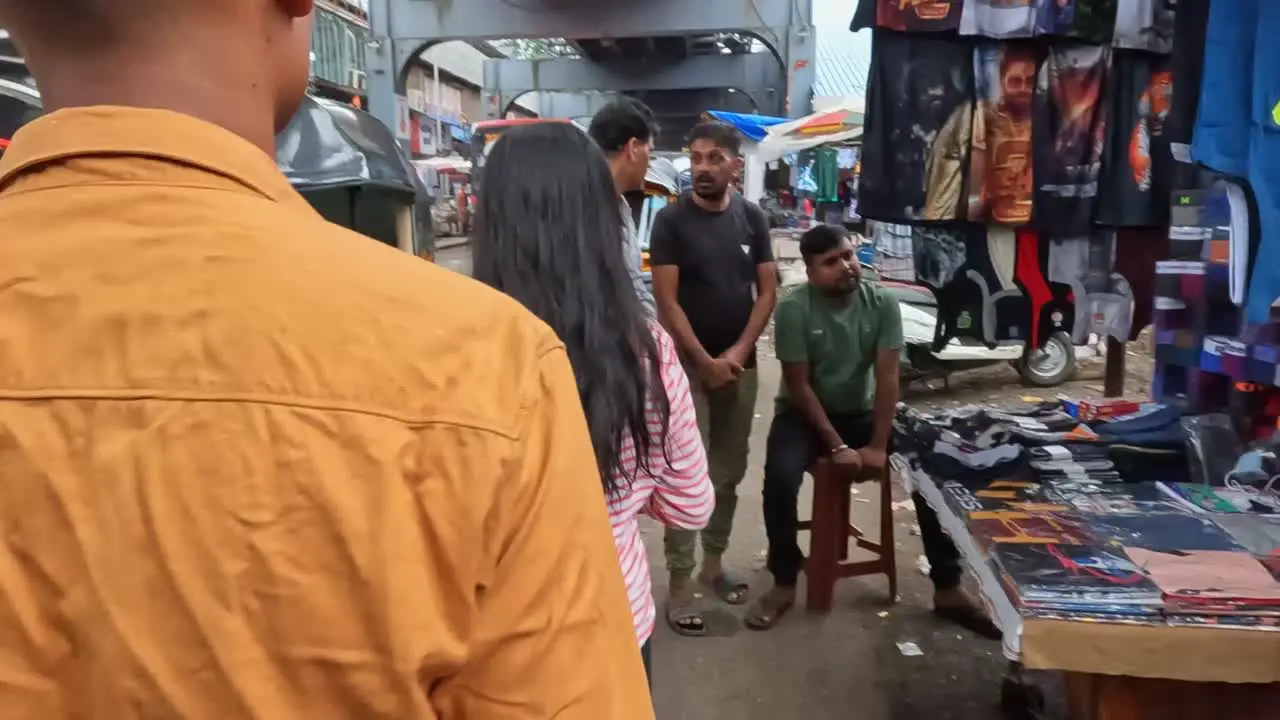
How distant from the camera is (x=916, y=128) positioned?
319 centimetres

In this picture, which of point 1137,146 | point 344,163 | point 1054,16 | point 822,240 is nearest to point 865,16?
point 1054,16

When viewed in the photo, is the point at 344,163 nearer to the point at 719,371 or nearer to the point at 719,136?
the point at 719,136

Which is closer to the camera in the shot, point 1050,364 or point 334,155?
point 334,155

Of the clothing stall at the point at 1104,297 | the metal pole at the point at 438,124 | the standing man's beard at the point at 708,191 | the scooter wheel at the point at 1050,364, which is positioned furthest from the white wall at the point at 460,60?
the clothing stall at the point at 1104,297

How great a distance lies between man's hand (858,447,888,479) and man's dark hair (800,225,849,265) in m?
0.78

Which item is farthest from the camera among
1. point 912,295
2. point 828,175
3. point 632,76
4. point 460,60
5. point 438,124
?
point 460,60

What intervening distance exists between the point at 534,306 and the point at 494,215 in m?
0.22

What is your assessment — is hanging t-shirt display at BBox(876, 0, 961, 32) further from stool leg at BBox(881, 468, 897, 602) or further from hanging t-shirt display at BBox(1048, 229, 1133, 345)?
stool leg at BBox(881, 468, 897, 602)

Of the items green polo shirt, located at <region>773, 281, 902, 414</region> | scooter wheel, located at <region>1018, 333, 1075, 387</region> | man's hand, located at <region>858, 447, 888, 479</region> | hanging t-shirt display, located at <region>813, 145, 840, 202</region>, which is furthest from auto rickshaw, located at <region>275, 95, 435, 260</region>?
hanging t-shirt display, located at <region>813, 145, 840, 202</region>

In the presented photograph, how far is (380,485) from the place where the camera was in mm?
599

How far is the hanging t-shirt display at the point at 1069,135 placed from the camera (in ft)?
10.1

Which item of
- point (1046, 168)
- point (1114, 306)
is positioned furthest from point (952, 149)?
point (1114, 306)

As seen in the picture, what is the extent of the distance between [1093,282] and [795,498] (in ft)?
4.39

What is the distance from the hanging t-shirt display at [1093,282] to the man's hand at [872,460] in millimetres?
818
